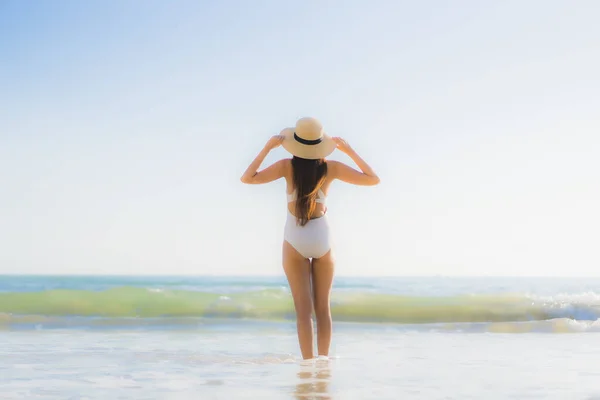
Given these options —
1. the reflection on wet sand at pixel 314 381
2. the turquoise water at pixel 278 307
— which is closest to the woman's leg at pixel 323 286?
the reflection on wet sand at pixel 314 381

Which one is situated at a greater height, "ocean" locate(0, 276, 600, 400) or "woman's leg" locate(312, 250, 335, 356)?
"woman's leg" locate(312, 250, 335, 356)

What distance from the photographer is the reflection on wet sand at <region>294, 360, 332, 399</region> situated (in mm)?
3968

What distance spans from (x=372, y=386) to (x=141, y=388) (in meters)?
1.46

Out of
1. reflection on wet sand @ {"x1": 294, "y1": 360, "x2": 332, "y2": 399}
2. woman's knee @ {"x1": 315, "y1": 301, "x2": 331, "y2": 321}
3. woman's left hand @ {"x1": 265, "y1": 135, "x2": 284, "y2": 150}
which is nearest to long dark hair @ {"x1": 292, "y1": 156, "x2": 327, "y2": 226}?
woman's left hand @ {"x1": 265, "y1": 135, "x2": 284, "y2": 150}

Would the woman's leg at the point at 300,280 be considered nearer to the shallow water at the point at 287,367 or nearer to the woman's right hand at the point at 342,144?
the shallow water at the point at 287,367

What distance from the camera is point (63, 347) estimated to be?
6629mm

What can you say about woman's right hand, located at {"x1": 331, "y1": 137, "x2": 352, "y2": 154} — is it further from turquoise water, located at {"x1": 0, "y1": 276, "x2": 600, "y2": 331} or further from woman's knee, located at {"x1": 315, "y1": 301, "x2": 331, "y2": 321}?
turquoise water, located at {"x1": 0, "y1": 276, "x2": 600, "y2": 331}

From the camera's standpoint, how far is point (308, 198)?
15.8 ft

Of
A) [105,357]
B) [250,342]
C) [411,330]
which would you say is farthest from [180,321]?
[105,357]

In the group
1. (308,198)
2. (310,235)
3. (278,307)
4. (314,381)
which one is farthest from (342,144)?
(278,307)

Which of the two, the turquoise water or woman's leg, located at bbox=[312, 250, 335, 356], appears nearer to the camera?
woman's leg, located at bbox=[312, 250, 335, 356]

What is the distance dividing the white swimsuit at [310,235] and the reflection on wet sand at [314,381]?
80 centimetres

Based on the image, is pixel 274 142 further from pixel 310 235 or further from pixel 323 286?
pixel 323 286

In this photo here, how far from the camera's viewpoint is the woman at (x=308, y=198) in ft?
15.6
